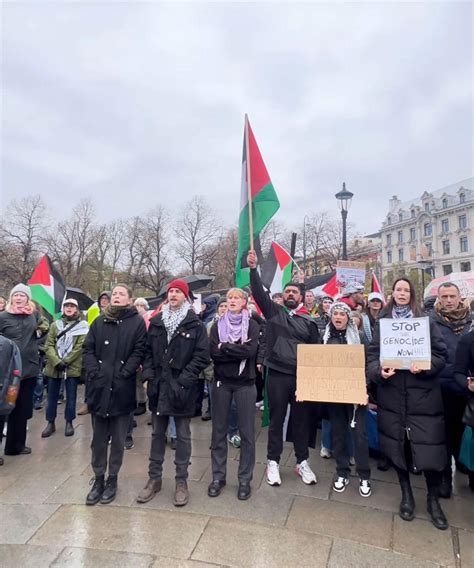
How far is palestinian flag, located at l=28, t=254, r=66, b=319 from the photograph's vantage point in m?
7.34

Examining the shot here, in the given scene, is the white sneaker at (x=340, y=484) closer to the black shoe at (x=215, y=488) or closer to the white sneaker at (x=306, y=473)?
the white sneaker at (x=306, y=473)

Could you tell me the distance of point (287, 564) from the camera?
108 inches

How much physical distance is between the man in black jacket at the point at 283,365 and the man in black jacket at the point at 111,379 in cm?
133

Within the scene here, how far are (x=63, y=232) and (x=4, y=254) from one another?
7.42 meters

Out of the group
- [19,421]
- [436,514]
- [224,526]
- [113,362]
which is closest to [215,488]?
[224,526]

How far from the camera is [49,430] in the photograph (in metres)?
5.57

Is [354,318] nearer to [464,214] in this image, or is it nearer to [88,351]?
[88,351]

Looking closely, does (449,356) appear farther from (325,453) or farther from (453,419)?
(325,453)

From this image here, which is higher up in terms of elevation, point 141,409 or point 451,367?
point 451,367

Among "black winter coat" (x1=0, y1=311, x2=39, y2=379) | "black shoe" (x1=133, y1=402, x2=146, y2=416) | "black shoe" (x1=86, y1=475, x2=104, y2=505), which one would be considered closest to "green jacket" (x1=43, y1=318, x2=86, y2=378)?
"black winter coat" (x1=0, y1=311, x2=39, y2=379)

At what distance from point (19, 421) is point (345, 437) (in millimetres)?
4042

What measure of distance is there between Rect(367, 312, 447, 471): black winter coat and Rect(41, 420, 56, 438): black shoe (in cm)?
457

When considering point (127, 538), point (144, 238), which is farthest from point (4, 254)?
point (127, 538)

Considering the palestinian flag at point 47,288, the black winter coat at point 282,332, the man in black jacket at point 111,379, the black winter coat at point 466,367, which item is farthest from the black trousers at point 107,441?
the palestinian flag at point 47,288
